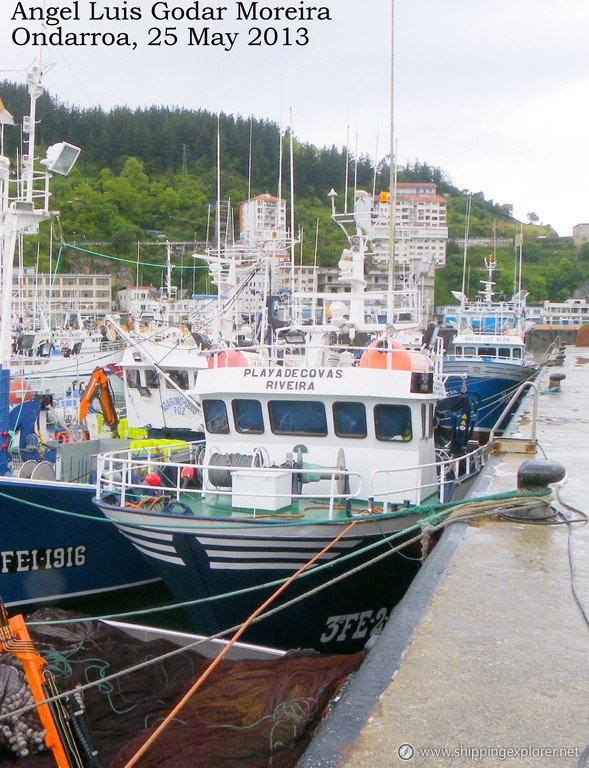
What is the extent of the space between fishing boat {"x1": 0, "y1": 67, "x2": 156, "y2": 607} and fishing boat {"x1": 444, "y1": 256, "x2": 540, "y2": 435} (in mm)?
10225

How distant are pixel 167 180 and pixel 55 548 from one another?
115 metres

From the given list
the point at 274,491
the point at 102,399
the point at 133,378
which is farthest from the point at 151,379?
the point at 274,491

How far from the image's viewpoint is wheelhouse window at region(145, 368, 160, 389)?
14.0 m

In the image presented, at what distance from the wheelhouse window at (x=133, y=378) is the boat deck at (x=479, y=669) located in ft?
28.7

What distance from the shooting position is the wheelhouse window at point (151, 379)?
46.0 ft

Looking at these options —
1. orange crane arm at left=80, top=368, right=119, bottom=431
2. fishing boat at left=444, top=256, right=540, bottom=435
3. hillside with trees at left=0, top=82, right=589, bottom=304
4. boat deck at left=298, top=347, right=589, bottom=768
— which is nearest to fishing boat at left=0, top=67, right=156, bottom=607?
orange crane arm at left=80, top=368, right=119, bottom=431

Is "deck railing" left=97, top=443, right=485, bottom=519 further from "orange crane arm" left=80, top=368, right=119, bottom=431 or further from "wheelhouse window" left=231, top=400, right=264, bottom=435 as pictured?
"orange crane arm" left=80, top=368, right=119, bottom=431

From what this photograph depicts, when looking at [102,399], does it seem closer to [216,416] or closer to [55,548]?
[55,548]

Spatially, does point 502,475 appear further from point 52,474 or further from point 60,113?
point 60,113

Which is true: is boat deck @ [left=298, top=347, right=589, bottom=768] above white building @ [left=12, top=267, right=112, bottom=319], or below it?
below

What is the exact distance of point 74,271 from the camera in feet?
321

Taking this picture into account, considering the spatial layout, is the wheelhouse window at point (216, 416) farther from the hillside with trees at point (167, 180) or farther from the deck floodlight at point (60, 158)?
the hillside with trees at point (167, 180)

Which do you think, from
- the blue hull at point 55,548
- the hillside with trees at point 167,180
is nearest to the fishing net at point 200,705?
the blue hull at point 55,548

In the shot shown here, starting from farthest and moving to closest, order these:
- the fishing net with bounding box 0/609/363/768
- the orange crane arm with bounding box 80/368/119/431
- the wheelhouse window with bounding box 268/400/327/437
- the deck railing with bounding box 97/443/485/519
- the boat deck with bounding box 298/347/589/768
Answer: the orange crane arm with bounding box 80/368/119/431, the wheelhouse window with bounding box 268/400/327/437, the deck railing with bounding box 97/443/485/519, the fishing net with bounding box 0/609/363/768, the boat deck with bounding box 298/347/589/768
